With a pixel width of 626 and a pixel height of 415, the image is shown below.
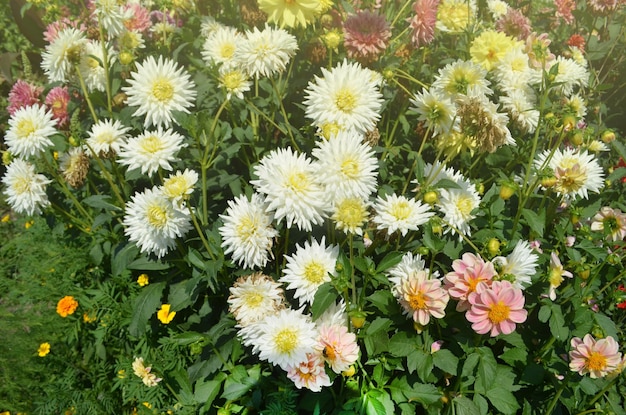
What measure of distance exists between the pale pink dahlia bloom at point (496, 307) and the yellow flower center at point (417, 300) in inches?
5.6

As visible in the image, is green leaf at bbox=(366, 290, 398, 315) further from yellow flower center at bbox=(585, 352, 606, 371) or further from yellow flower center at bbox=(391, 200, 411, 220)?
yellow flower center at bbox=(585, 352, 606, 371)

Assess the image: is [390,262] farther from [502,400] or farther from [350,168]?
[502,400]

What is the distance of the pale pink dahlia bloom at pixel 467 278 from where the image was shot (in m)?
1.54

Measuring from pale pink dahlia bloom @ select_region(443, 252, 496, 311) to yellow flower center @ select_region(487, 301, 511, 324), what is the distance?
0.26 feet

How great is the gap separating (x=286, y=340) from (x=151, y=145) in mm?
893

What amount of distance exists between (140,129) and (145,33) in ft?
2.86

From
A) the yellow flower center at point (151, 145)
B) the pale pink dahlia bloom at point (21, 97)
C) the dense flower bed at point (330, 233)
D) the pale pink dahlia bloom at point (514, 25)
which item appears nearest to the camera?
the dense flower bed at point (330, 233)

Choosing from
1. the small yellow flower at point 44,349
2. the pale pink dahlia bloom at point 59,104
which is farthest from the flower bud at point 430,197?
the small yellow flower at point 44,349

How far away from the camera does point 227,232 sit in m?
1.72

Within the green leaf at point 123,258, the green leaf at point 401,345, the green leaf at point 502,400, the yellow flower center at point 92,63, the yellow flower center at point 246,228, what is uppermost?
the yellow flower center at point 92,63

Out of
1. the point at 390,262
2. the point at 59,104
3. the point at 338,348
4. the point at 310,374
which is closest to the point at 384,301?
the point at 390,262

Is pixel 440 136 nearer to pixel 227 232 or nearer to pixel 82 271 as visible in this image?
pixel 227 232

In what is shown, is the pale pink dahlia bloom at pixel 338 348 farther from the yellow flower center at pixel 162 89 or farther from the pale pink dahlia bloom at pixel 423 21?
the pale pink dahlia bloom at pixel 423 21

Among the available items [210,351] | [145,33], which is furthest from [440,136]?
[145,33]
